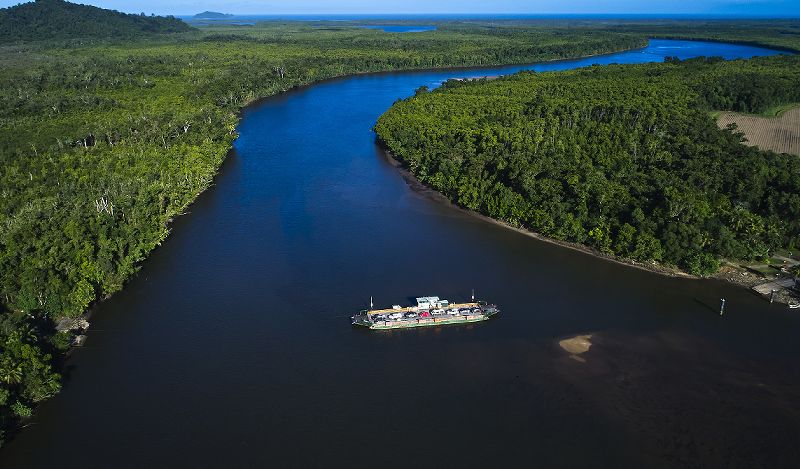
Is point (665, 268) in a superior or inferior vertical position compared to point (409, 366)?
superior

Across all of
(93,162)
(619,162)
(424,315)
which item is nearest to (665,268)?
(619,162)

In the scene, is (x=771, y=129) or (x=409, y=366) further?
(x=771, y=129)

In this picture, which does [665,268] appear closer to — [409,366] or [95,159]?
[409,366]

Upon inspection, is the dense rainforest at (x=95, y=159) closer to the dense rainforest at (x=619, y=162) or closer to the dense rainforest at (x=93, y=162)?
the dense rainforest at (x=93, y=162)

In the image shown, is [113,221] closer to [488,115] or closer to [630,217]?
[630,217]

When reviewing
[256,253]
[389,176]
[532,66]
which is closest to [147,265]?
[256,253]
